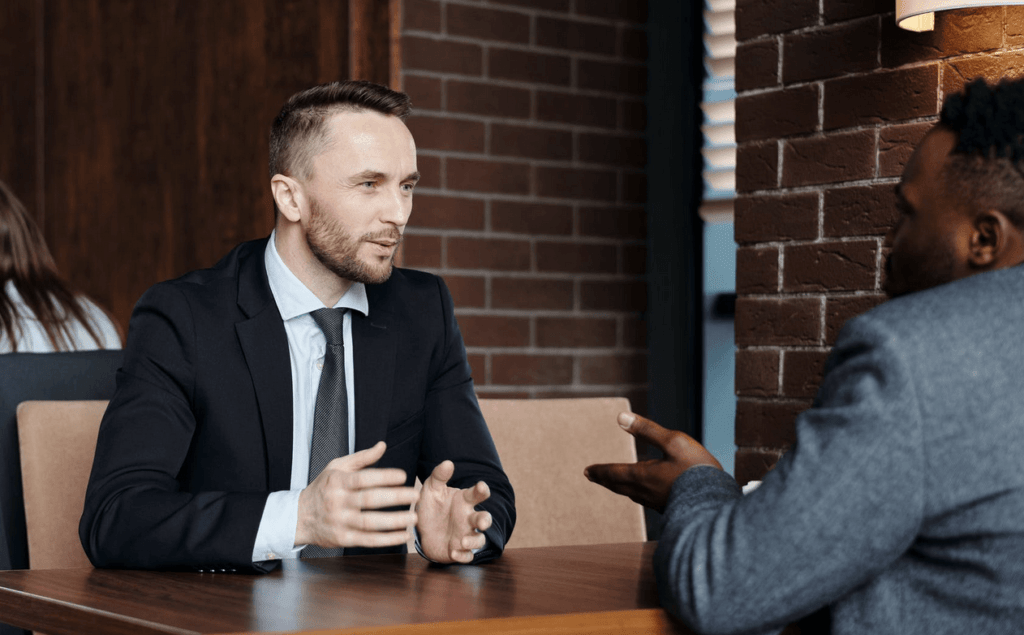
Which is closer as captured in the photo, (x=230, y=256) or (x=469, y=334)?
(x=230, y=256)

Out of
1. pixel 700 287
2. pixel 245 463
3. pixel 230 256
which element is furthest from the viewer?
pixel 700 287

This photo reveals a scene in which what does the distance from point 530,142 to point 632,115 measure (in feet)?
1.25

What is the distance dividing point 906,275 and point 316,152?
3.65 feet

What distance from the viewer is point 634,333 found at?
11.6ft

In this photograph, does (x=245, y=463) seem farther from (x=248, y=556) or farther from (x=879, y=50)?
(x=879, y=50)

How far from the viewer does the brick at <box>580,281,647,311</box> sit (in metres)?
3.45

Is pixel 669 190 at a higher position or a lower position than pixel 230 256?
higher

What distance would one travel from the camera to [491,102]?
10.6 feet

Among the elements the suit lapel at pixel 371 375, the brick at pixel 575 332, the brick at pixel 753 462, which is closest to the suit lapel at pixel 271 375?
the suit lapel at pixel 371 375

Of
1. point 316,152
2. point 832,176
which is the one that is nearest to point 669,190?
point 832,176

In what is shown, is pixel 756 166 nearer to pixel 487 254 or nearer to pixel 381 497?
pixel 487 254

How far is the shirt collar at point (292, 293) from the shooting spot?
6.34ft

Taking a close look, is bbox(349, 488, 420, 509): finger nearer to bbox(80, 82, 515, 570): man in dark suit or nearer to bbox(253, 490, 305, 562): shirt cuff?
bbox(80, 82, 515, 570): man in dark suit

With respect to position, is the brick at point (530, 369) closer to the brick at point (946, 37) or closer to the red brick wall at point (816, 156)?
the red brick wall at point (816, 156)
